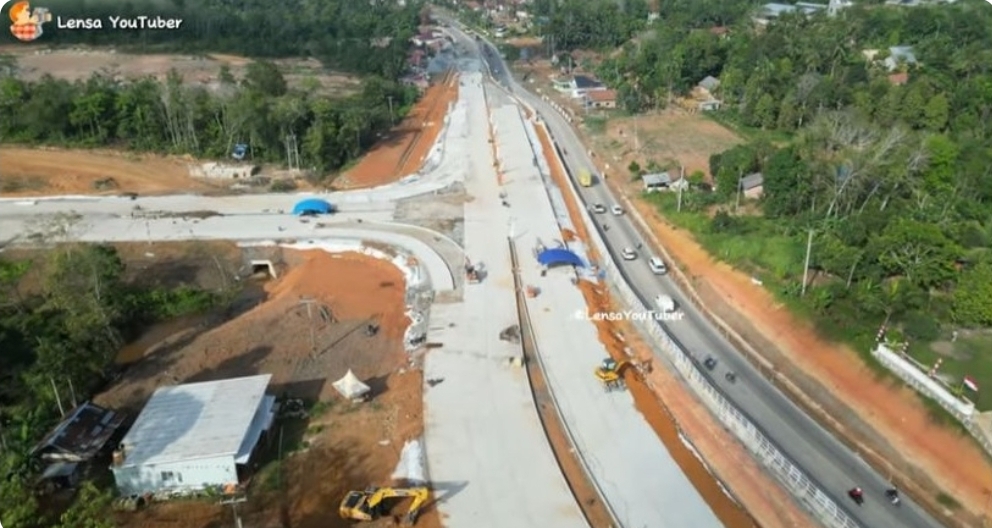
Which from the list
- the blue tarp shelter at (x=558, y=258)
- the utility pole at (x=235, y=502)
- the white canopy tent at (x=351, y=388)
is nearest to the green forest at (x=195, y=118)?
the blue tarp shelter at (x=558, y=258)

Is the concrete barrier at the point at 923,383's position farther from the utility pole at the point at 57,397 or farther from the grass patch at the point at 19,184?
the grass patch at the point at 19,184

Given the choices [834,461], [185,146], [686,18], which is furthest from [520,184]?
[686,18]

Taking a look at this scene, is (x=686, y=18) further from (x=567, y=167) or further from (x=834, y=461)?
(x=834, y=461)

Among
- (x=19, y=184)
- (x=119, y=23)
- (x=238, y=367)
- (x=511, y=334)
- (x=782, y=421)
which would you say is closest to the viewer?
(x=782, y=421)

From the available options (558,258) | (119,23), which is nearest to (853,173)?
(558,258)

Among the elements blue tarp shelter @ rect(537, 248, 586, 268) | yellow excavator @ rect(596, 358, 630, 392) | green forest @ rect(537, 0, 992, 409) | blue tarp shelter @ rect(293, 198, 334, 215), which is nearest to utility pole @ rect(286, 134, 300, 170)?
blue tarp shelter @ rect(293, 198, 334, 215)

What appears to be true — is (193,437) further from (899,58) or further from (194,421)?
(899,58)
